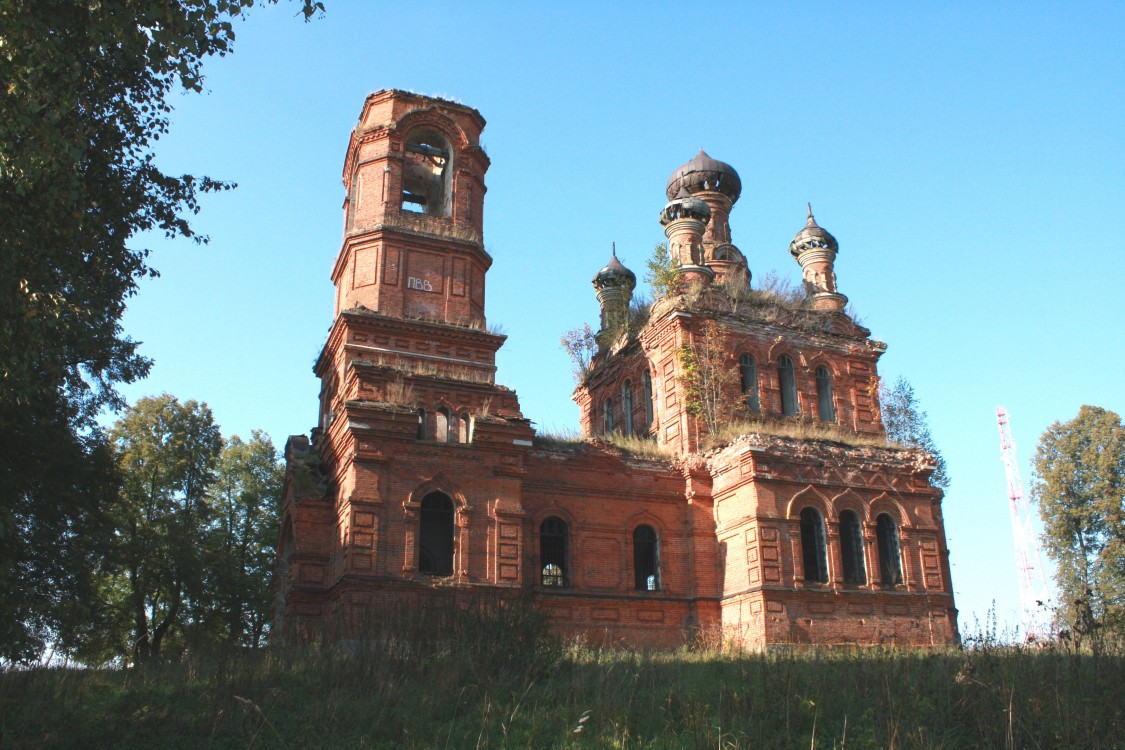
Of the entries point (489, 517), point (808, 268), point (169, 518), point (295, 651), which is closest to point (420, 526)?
point (489, 517)

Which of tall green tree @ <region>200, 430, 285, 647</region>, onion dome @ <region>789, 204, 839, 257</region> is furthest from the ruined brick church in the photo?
tall green tree @ <region>200, 430, 285, 647</region>

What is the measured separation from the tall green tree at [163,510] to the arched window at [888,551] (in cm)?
1726

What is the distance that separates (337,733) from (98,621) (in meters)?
14.1

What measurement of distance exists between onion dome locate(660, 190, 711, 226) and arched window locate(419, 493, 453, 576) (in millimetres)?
11446

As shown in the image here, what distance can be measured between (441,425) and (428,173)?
7331 mm

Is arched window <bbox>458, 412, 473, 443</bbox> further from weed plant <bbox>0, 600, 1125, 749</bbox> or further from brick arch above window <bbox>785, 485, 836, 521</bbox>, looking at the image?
weed plant <bbox>0, 600, 1125, 749</bbox>

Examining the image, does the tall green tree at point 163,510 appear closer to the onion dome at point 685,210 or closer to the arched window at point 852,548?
the onion dome at point 685,210

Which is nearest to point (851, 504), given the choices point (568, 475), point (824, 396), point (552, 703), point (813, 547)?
point (813, 547)

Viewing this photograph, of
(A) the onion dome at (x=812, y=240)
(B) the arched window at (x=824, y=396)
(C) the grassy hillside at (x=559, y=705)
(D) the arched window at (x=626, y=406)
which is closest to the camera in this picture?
(C) the grassy hillside at (x=559, y=705)

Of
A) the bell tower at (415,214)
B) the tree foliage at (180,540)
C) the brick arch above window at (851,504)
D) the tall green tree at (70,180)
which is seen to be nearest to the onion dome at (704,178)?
the bell tower at (415,214)

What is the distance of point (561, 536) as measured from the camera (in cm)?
1959

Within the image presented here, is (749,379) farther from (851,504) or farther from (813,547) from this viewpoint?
(813,547)

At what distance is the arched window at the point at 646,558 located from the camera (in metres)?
20.0

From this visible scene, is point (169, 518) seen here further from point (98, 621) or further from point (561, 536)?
point (561, 536)
